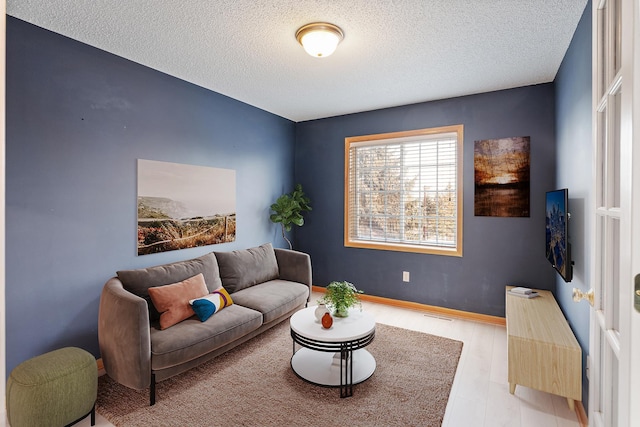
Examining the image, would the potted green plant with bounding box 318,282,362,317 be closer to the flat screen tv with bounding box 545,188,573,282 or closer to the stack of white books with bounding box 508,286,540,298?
the flat screen tv with bounding box 545,188,573,282

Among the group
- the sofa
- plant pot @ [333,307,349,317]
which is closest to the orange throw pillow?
the sofa

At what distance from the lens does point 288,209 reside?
14.5 feet

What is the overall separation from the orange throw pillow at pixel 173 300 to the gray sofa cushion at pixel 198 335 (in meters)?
0.06

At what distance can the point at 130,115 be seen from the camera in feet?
9.31

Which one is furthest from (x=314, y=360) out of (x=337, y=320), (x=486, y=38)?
(x=486, y=38)

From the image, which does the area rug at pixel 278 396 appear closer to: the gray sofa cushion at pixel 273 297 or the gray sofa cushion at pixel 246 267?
the gray sofa cushion at pixel 273 297

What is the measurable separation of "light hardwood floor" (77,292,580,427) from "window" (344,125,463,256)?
1100 millimetres

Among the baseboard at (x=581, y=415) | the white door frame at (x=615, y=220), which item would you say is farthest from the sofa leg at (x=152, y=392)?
the baseboard at (x=581, y=415)

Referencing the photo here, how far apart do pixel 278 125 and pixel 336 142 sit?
35.3 inches

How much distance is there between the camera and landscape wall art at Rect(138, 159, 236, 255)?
296 cm

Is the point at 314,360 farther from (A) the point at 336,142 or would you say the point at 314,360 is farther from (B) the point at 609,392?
(A) the point at 336,142

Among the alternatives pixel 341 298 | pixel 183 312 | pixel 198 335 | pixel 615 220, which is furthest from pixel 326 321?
pixel 615 220

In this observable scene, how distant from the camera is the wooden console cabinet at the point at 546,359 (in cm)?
205

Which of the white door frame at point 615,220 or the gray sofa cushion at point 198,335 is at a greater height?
the white door frame at point 615,220
